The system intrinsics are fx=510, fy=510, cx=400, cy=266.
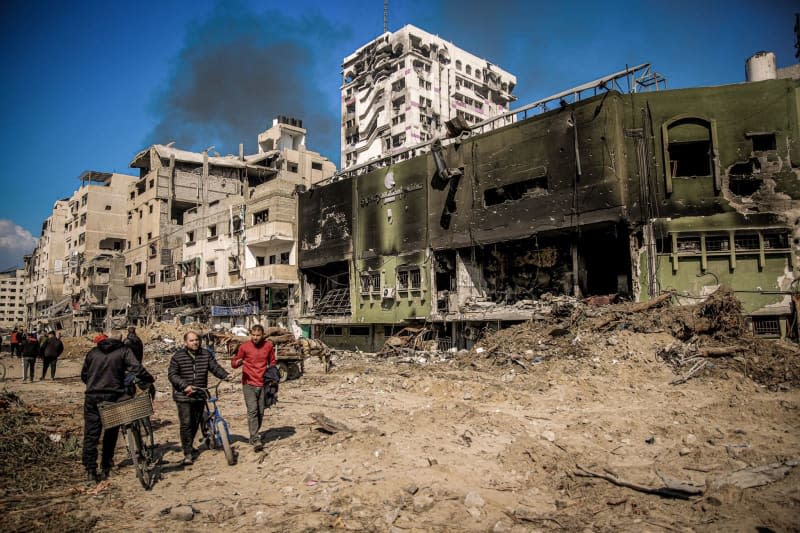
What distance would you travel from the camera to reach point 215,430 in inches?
304

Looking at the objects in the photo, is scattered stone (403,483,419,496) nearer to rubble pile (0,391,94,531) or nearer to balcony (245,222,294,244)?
rubble pile (0,391,94,531)

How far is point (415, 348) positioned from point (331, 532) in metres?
20.1

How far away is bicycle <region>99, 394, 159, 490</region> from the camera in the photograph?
6.38 m

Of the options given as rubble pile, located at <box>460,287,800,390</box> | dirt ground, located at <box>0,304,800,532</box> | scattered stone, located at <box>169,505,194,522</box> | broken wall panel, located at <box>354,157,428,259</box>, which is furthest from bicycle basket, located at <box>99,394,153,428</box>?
broken wall panel, located at <box>354,157,428,259</box>

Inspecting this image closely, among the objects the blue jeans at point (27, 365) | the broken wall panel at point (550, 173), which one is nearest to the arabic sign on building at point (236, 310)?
the blue jeans at point (27, 365)

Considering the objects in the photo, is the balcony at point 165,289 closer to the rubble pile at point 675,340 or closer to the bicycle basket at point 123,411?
the rubble pile at point 675,340

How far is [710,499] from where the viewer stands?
5488 millimetres

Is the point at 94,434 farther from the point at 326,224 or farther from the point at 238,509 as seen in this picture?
the point at 326,224

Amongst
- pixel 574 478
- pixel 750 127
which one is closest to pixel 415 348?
pixel 750 127

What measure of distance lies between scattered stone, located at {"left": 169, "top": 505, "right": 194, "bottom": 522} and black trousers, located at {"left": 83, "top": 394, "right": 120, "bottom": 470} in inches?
66.9

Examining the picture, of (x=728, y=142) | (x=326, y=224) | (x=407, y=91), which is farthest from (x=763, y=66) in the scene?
(x=407, y=91)

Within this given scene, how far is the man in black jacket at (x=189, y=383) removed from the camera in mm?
7238

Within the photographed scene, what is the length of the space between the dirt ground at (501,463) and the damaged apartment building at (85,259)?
51.3 meters

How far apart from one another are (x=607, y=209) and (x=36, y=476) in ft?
63.4
